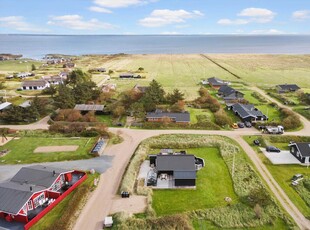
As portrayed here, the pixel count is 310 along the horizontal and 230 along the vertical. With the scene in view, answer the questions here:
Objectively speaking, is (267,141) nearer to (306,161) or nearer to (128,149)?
(306,161)

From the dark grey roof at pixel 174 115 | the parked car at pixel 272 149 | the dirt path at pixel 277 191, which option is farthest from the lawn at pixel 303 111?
the dark grey roof at pixel 174 115

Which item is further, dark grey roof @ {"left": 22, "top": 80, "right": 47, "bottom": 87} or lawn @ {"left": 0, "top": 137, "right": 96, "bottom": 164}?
dark grey roof @ {"left": 22, "top": 80, "right": 47, "bottom": 87}

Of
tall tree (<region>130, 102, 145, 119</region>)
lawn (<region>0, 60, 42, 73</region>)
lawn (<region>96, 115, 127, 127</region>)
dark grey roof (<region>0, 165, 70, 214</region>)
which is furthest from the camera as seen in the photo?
lawn (<region>0, 60, 42, 73</region>)

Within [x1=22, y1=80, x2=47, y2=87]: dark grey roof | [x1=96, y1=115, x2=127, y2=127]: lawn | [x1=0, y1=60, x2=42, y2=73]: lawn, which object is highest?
[x1=22, y1=80, x2=47, y2=87]: dark grey roof

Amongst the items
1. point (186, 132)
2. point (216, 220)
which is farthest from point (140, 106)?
point (216, 220)

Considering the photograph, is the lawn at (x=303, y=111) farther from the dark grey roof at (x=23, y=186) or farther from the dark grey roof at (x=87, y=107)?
the dark grey roof at (x=23, y=186)

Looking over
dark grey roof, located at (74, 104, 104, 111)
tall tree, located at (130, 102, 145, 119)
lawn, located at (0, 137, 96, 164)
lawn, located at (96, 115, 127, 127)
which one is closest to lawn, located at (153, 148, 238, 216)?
lawn, located at (0, 137, 96, 164)

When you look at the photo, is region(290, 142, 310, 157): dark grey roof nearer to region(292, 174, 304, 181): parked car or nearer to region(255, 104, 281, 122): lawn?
region(292, 174, 304, 181): parked car
